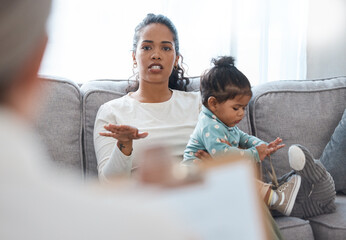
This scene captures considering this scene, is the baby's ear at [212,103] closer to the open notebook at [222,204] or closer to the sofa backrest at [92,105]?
the sofa backrest at [92,105]

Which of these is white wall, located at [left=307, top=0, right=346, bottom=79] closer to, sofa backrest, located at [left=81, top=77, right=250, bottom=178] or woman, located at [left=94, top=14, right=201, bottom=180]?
sofa backrest, located at [left=81, top=77, right=250, bottom=178]

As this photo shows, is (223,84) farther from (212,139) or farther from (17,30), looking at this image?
(17,30)

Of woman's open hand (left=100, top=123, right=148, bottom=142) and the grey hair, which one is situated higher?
the grey hair

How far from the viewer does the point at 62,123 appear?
1.78 m

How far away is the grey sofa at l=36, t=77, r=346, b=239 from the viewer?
5.41ft

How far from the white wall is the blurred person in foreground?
10.2ft

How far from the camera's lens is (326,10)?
10.5 feet

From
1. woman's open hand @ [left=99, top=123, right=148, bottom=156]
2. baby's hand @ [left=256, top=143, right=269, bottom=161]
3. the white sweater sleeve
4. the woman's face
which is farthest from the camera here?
the woman's face

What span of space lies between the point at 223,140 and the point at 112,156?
1.37 ft

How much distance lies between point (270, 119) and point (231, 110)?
1.25 ft

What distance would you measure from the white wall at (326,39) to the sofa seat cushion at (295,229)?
1778 mm

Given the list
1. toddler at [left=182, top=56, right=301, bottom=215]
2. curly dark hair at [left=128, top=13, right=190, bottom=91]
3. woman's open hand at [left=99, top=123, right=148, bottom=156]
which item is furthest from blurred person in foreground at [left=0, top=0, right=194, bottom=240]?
curly dark hair at [left=128, top=13, right=190, bottom=91]

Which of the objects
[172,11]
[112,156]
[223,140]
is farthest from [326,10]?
[112,156]

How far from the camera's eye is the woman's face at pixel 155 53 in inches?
73.9
